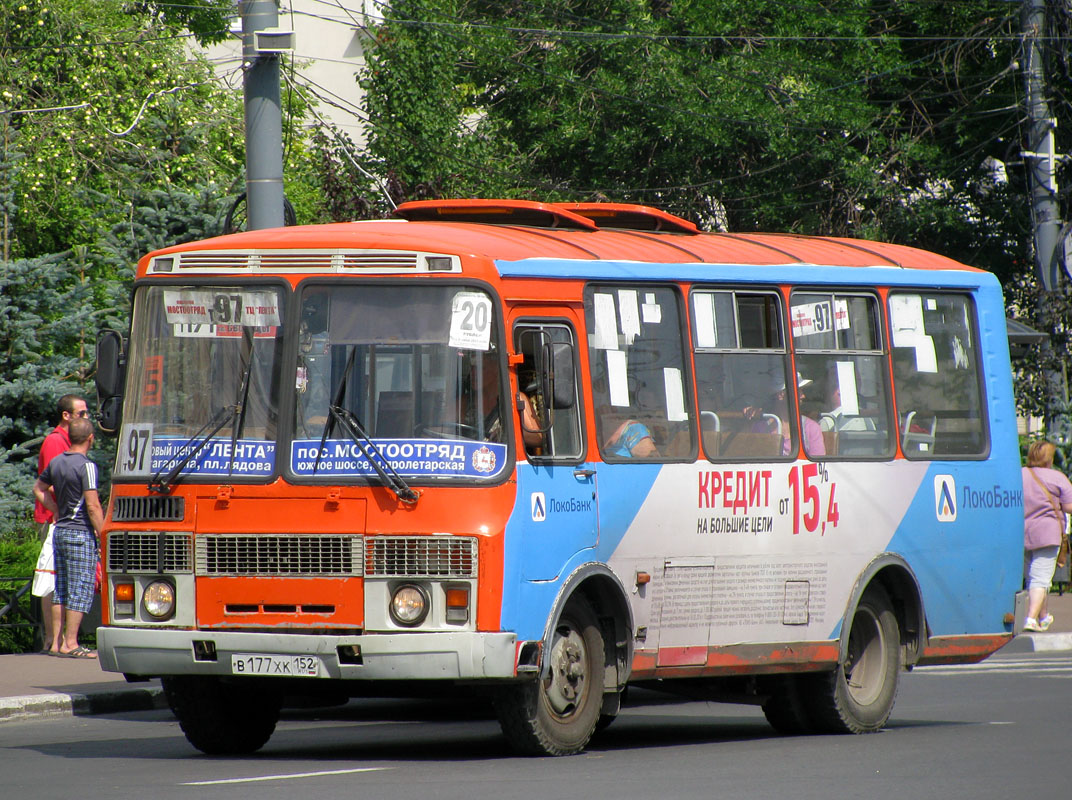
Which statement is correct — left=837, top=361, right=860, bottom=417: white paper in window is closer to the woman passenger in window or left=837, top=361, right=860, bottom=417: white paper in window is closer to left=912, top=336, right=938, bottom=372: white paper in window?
the woman passenger in window

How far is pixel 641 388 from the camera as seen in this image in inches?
402

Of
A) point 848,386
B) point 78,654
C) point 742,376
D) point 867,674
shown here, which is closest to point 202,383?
point 742,376

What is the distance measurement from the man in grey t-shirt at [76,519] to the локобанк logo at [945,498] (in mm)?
6748

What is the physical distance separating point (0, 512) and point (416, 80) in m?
16.3

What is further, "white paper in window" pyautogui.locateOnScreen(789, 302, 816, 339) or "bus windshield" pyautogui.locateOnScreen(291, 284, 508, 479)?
"white paper in window" pyautogui.locateOnScreen(789, 302, 816, 339)

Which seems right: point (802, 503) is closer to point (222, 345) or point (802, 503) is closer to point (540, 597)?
point (540, 597)

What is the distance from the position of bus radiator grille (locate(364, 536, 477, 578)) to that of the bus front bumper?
0.30 m

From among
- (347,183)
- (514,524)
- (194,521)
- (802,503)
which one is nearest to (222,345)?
(194,521)

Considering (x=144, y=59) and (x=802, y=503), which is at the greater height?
(x=144, y=59)

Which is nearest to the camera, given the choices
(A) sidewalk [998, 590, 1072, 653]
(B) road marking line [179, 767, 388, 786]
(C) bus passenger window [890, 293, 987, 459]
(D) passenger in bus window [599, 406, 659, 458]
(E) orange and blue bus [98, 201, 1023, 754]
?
(B) road marking line [179, 767, 388, 786]

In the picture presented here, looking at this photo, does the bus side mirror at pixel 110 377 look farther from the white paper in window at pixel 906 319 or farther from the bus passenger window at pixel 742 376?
the white paper in window at pixel 906 319

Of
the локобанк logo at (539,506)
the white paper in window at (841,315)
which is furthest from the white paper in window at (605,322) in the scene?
the white paper in window at (841,315)

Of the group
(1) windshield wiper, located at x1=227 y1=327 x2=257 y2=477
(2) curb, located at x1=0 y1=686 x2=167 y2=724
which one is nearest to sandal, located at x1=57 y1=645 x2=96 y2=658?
(2) curb, located at x1=0 y1=686 x2=167 y2=724

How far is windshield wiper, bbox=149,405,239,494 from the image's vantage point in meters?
9.45
